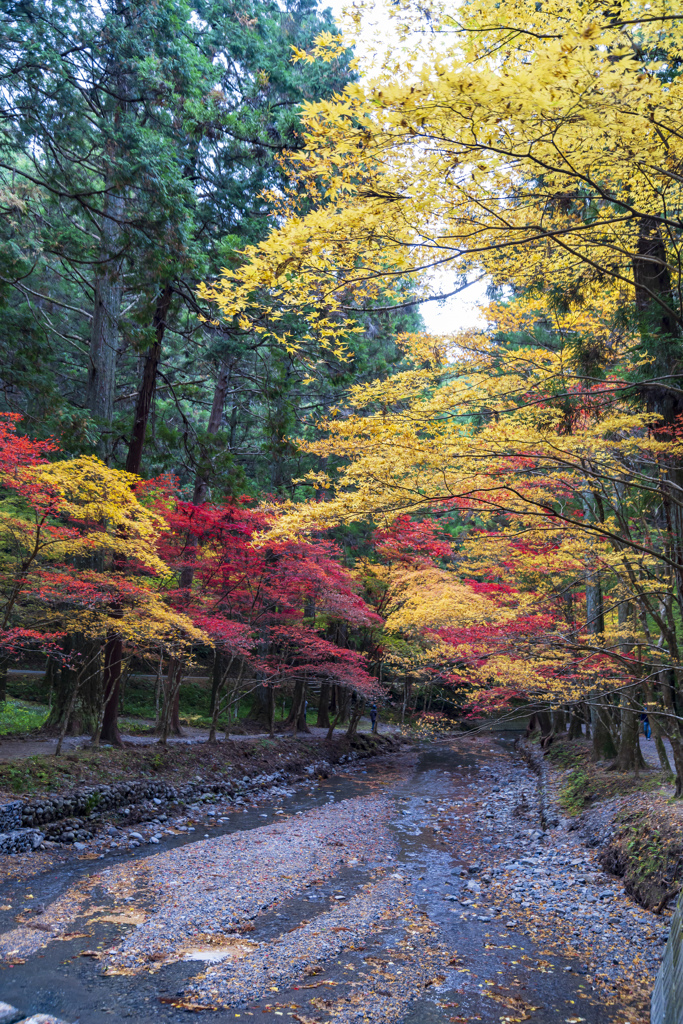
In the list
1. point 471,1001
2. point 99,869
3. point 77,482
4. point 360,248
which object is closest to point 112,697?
point 99,869

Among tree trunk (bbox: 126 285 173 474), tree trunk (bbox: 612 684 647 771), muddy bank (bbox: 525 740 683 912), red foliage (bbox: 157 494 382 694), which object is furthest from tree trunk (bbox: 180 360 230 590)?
tree trunk (bbox: 612 684 647 771)

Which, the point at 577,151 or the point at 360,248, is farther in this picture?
the point at 360,248

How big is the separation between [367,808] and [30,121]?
486 inches

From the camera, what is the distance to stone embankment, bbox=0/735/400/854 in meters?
7.63

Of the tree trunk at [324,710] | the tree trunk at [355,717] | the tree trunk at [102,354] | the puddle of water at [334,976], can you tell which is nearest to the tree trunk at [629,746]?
the puddle of water at [334,976]

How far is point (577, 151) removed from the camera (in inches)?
124

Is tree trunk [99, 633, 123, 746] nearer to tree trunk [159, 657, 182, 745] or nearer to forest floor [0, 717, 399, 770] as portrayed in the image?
forest floor [0, 717, 399, 770]

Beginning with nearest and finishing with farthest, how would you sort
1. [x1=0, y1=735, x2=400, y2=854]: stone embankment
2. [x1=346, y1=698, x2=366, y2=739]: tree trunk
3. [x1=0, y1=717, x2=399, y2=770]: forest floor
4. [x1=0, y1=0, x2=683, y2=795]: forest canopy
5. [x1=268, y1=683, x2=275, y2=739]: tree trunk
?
[x1=0, y1=0, x2=683, y2=795]: forest canopy → [x1=0, y1=735, x2=400, y2=854]: stone embankment → [x1=0, y1=717, x2=399, y2=770]: forest floor → [x1=268, y1=683, x2=275, y2=739]: tree trunk → [x1=346, y1=698, x2=366, y2=739]: tree trunk

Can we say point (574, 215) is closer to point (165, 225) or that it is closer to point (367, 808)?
point (165, 225)

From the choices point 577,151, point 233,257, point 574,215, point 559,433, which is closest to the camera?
point 577,151

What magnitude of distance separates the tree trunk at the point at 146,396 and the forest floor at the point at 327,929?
6.14 m

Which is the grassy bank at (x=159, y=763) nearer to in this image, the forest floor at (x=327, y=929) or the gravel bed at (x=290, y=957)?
the forest floor at (x=327, y=929)

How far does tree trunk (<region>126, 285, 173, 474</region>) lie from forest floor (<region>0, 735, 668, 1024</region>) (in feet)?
20.2

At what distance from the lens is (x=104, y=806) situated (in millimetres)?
9047
